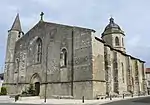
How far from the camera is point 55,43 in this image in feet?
86.7

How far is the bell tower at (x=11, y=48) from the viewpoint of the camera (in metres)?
30.1

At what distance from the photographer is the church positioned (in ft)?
74.1

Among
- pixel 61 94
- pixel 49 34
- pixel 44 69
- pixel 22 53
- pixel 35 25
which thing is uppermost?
Result: pixel 35 25

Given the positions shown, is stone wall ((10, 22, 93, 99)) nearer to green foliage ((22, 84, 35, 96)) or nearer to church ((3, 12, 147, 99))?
church ((3, 12, 147, 99))

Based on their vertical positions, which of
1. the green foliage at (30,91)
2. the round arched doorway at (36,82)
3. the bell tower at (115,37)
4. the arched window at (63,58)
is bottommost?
the green foliage at (30,91)

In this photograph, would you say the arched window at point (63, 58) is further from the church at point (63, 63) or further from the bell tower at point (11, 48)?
the bell tower at point (11, 48)

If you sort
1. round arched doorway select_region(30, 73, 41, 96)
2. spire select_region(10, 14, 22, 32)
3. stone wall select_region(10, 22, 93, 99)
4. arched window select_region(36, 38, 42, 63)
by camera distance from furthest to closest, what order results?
spire select_region(10, 14, 22, 32) < arched window select_region(36, 38, 42, 63) < round arched doorway select_region(30, 73, 41, 96) < stone wall select_region(10, 22, 93, 99)

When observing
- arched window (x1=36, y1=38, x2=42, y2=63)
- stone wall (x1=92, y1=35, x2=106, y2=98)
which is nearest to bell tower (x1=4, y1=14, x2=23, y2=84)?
arched window (x1=36, y1=38, x2=42, y2=63)

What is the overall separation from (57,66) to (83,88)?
525cm

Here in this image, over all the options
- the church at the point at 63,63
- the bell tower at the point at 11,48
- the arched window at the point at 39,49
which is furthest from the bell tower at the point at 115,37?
the bell tower at the point at 11,48

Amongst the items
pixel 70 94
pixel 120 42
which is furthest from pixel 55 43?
pixel 120 42

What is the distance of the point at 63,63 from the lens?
24.9 m

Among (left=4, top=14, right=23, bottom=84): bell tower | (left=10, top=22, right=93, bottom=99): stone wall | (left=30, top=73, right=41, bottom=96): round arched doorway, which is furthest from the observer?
(left=4, top=14, right=23, bottom=84): bell tower

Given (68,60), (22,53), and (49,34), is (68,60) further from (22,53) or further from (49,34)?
(22,53)
